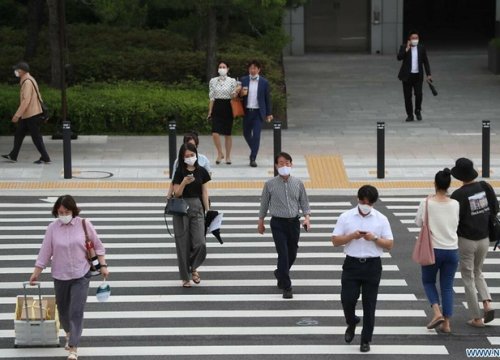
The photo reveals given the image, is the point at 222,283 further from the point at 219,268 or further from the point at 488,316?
the point at 488,316

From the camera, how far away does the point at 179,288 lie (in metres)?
13.6

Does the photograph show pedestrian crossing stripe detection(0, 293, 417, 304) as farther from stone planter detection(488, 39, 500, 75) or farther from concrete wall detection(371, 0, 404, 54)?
concrete wall detection(371, 0, 404, 54)

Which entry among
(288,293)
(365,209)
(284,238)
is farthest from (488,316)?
(284,238)

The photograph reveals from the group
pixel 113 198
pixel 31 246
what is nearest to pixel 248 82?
pixel 113 198

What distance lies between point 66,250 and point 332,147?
12837 millimetres

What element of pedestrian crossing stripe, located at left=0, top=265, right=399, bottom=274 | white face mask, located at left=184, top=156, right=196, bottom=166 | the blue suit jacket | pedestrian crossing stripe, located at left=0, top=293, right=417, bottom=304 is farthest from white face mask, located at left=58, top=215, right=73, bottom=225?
the blue suit jacket

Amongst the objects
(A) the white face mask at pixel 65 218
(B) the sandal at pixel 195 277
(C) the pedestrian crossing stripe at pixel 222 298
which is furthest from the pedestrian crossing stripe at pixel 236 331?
(B) the sandal at pixel 195 277

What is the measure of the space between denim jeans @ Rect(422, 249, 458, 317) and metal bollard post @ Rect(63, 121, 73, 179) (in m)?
9.48

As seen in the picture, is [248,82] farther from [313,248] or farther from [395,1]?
[395,1]

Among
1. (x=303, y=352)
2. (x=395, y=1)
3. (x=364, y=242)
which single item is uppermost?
(x=395, y=1)

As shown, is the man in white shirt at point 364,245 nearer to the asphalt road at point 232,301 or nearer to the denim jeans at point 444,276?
the asphalt road at point 232,301

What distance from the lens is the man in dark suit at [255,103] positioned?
67.9 feet

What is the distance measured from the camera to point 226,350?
446 inches

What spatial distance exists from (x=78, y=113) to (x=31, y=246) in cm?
901
